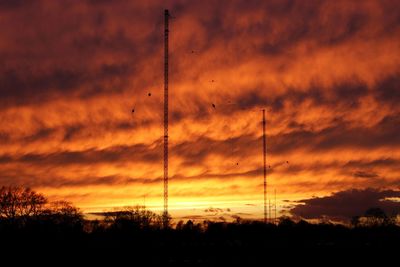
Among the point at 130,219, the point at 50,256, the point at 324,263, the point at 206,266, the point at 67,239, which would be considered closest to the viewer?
the point at 206,266

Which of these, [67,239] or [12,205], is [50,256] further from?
[12,205]

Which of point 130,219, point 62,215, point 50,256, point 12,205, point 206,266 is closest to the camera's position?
point 206,266

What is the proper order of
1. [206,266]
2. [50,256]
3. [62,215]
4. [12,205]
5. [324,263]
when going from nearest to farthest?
[206,266], [324,263], [50,256], [12,205], [62,215]

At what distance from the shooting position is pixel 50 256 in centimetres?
8106

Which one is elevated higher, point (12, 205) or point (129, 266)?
point (12, 205)

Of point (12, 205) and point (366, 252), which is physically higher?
point (12, 205)

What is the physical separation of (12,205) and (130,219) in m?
46.4

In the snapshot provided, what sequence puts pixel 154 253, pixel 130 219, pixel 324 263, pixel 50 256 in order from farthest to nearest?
pixel 130 219, pixel 154 253, pixel 50 256, pixel 324 263

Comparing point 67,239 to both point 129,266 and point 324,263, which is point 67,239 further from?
point 324,263

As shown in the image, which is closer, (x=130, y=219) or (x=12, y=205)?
(x=12, y=205)

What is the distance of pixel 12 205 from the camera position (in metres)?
138

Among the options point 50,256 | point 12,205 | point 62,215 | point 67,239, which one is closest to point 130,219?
point 62,215

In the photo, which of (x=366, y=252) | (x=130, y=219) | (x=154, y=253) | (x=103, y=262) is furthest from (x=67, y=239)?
(x=130, y=219)

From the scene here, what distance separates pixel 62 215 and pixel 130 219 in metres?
29.0
